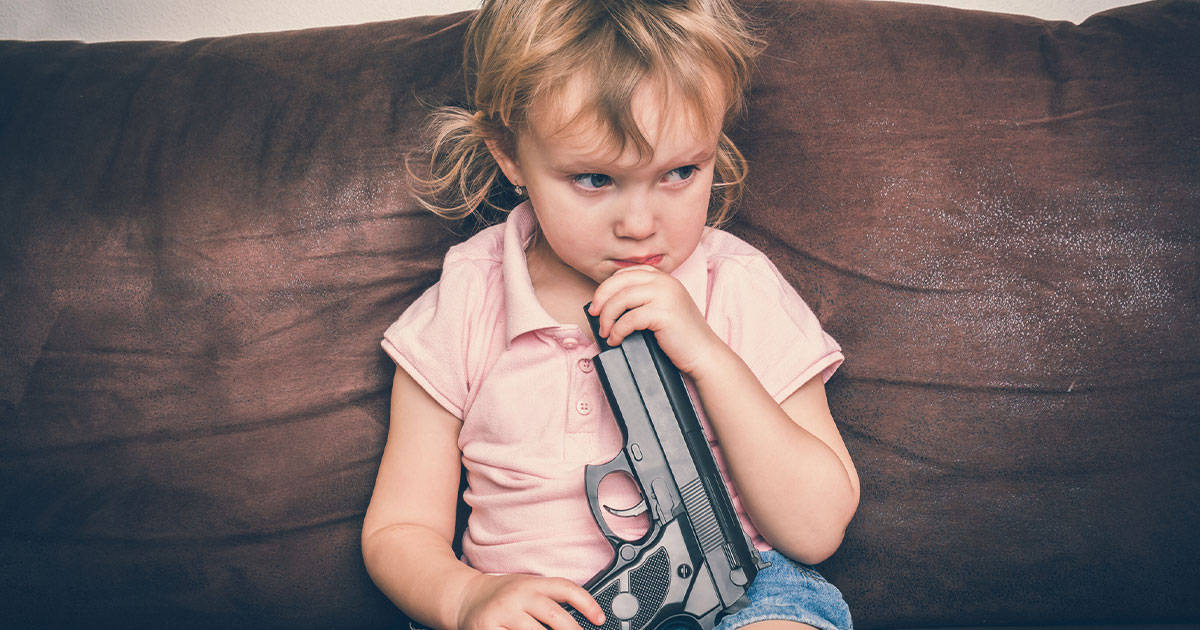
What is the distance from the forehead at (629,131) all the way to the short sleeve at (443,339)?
0.24m

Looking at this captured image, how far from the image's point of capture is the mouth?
78 centimetres

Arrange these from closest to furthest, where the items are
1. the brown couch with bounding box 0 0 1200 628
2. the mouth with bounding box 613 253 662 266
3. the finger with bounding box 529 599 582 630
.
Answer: the finger with bounding box 529 599 582 630 → the mouth with bounding box 613 253 662 266 → the brown couch with bounding box 0 0 1200 628

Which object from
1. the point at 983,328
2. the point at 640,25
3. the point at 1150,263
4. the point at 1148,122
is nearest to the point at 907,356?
the point at 983,328

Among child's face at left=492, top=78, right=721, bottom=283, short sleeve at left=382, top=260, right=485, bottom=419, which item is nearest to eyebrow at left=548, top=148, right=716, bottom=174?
child's face at left=492, top=78, right=721, bottom=283

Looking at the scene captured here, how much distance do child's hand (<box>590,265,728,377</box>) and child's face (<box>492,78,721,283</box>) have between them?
0.03 meters

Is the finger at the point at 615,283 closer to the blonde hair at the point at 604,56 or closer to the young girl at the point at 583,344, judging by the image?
the young girl at the point at 583,344

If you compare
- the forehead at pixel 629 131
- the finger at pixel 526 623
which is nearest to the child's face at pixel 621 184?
the forehead at pixel 629 131

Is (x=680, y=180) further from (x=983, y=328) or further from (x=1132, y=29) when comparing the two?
(x=1132, y=29)

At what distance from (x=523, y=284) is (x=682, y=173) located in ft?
0.72

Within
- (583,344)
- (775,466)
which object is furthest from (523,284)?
(775,466)

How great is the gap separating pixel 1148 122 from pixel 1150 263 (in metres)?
0.17

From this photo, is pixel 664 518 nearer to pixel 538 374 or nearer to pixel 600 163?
pixel 538 374

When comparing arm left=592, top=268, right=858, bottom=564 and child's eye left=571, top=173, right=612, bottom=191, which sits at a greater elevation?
child's eye left=571, top=173, right=612, bottom=191

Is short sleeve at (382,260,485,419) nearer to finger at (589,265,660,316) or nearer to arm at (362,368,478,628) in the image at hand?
arm at (362,368,478,628)
